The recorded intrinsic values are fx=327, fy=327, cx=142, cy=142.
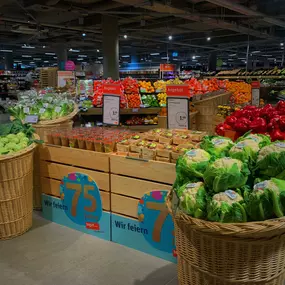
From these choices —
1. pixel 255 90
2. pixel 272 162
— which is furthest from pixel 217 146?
pixel 255 90

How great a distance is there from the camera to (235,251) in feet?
4.77

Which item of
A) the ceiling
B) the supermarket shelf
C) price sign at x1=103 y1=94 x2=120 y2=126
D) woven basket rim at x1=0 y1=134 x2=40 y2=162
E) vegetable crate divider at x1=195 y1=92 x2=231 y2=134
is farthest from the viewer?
the ceiling

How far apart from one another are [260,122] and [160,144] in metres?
0.88

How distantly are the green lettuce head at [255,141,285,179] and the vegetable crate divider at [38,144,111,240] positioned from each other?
1702 mm

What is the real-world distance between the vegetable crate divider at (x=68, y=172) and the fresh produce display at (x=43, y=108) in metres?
1.16

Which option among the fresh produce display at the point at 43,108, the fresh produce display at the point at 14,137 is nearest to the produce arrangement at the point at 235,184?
the fresh produce display at the point at 14,137

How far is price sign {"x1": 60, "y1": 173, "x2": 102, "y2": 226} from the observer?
10.6 feet

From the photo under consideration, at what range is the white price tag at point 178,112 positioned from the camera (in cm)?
405

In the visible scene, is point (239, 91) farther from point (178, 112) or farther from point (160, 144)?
point (160, 144)

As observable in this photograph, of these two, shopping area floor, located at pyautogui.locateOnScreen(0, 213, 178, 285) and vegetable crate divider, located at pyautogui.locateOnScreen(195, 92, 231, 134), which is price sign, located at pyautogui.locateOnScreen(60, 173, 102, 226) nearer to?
shopping area floor, located at pyautogui.locateOnScreen(0, 213, 178, 285)

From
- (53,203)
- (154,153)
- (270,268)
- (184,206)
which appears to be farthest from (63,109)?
(270,268)

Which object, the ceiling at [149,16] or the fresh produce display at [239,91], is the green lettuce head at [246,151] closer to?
the ceiling at [149,16]

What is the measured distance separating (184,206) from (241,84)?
8729 millimetres

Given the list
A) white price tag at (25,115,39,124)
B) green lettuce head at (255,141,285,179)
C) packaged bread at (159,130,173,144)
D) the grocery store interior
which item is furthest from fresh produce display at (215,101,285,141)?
white price tag at (25,115,39,124)
